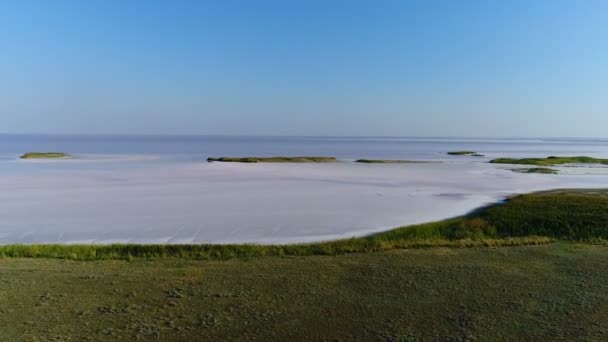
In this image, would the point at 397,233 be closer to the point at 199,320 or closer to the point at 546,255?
the point at 546,255

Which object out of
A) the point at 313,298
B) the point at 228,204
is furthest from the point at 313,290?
the point at 228,204

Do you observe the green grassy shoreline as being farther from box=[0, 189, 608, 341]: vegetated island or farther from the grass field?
the grass field

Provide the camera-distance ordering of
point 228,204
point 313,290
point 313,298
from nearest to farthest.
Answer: point 313,298
point 313,290
point 228,204

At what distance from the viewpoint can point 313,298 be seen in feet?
35.4

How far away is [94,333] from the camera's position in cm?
874

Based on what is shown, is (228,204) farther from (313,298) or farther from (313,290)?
(313,298)

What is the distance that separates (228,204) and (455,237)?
43.8 feet

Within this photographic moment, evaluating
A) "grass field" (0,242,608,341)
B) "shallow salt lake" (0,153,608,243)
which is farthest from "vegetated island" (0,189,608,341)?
"shallow salt lake" (0,153,608,243)

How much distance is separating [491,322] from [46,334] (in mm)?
8249

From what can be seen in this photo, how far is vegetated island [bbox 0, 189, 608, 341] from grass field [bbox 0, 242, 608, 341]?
38mm

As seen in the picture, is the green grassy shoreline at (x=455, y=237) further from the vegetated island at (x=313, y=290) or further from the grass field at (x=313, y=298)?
the grass field at (x=313, y=298)

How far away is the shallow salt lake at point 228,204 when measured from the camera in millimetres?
19609

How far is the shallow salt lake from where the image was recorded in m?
19.6

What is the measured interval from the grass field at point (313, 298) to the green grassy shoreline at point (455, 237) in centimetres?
101
